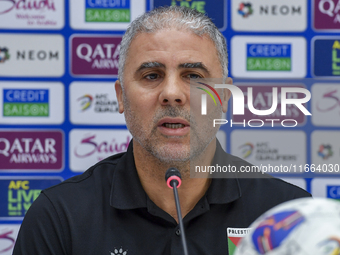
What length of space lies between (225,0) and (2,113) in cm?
117

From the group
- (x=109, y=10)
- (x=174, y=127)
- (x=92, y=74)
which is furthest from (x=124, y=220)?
(x=109, y=10)

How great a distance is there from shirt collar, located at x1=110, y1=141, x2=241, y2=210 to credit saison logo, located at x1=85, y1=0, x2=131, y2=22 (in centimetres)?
80

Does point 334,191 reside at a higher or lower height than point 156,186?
lower

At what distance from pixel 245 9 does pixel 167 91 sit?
0.92 metres

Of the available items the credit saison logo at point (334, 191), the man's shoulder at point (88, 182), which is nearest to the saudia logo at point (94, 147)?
the man's shoulder at point (88, 182)

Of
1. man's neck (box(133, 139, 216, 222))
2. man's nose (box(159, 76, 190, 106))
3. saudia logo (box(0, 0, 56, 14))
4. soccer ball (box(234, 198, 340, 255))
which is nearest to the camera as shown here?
soccer ball (box(234, 198, 340, 255))

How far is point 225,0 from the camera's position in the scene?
167 cm

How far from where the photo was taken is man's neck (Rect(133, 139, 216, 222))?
107 cm

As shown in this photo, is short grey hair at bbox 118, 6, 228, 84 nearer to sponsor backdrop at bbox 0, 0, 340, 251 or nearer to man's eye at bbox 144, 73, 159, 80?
man's eye at bbox 144, 73, 159, 80

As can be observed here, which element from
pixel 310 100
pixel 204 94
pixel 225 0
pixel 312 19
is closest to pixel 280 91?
pixel 310 100

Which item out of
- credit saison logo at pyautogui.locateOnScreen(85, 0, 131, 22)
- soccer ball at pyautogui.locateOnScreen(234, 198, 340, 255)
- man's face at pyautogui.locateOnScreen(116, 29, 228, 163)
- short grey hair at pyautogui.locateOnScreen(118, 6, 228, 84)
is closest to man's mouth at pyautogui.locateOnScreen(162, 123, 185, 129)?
man's face at pyautogui.locateOnScreen(116, 29, 228, 163)

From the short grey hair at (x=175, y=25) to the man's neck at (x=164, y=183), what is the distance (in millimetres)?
271

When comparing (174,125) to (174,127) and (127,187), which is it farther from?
(127,187)

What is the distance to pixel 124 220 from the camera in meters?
1.01
